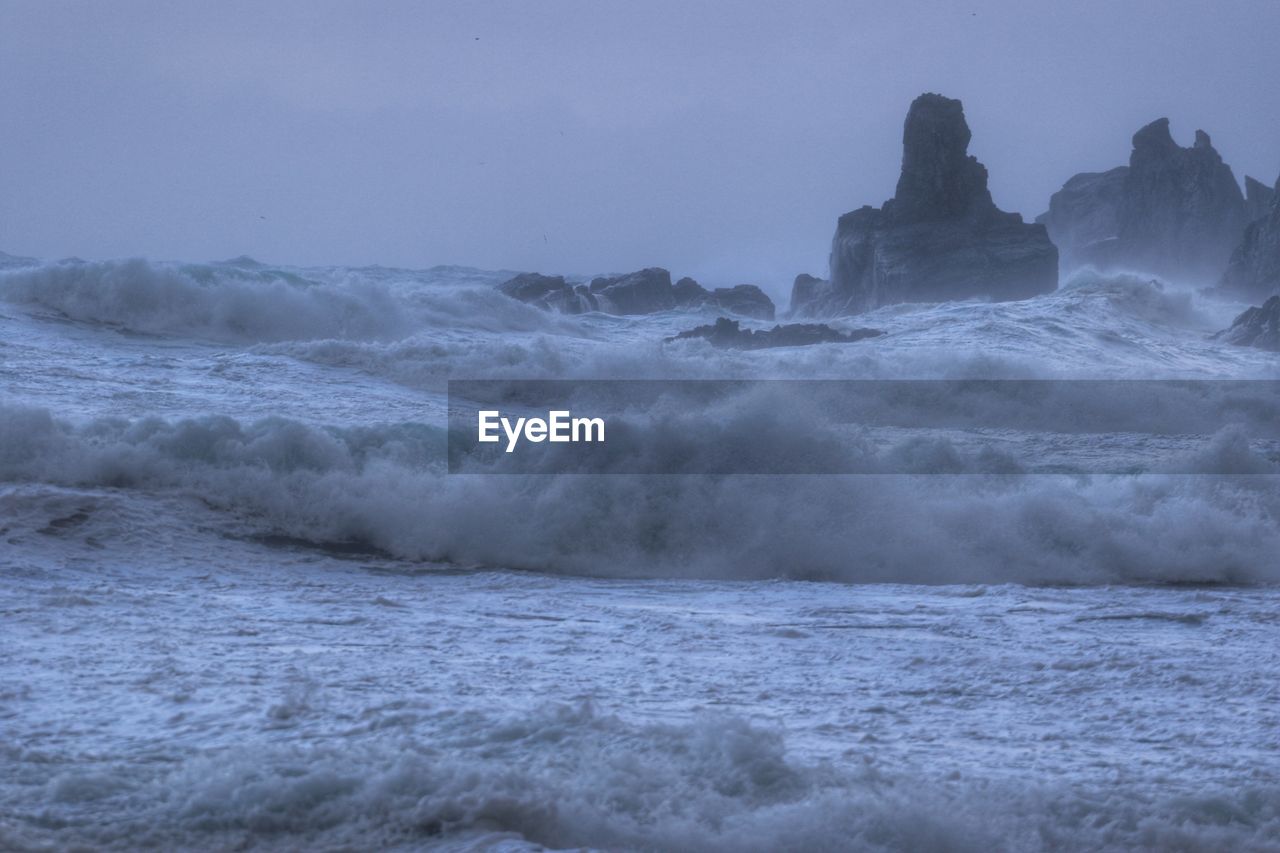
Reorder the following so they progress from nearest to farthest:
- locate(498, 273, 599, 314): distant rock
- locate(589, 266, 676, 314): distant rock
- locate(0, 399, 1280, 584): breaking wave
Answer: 1. locate(0, 399, 1280, 584): breaking wave
2. locate(498, 273, 599, 314): distant rock
3. locate(589, 266, 676, 314): distant rock

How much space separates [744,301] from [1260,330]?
2085cm

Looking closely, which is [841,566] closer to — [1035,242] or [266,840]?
[266,840]

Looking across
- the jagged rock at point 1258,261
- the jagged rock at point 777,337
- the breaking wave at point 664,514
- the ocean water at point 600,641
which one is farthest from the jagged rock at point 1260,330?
the jagged rock at point 1258,261

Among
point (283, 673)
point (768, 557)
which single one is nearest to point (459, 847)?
point (283, 673)

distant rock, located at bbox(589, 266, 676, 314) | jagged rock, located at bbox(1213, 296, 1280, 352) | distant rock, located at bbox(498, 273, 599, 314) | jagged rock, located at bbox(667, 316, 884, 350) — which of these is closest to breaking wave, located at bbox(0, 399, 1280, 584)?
jagged rock, located at bbox(667, 316, 884, 350)

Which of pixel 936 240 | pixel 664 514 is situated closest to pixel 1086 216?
pixel 936 240

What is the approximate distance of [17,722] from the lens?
4.20 m

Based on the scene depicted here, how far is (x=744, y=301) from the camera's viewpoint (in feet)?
152

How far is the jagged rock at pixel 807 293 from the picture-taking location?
173 feet

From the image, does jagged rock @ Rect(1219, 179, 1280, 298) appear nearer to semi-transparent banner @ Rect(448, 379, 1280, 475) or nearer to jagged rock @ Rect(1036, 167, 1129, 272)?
jagged rock @ Rect(1036, 167, 1129, 272)

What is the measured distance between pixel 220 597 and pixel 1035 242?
46604 mm

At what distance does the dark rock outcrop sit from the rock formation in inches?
1179

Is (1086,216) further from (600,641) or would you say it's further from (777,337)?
(600,641)

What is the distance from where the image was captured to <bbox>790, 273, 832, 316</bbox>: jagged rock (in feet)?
173
